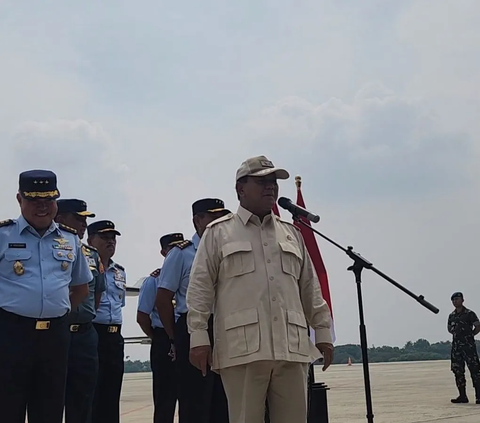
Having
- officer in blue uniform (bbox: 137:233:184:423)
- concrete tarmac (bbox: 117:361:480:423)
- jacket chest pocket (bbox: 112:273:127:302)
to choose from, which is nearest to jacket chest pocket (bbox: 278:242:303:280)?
officer in blue uniform (bbox: 137:233:184:423)

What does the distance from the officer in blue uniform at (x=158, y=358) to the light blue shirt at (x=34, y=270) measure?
190cm

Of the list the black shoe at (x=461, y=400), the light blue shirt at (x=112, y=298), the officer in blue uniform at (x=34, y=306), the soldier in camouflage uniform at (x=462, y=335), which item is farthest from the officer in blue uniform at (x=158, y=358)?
the soldier in camouflage uniform at (x=462, y=335)

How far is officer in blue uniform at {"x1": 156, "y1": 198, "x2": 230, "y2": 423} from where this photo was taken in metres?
4.80

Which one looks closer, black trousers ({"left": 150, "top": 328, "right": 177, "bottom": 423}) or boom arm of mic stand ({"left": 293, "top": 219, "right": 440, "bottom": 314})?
boom arm of mic stand ({"left": 293, "top": 219, "right": 440, "bottom": 314})

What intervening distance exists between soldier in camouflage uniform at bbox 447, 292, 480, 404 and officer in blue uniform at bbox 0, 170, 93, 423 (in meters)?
8.39

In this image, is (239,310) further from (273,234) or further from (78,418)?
(78,418)

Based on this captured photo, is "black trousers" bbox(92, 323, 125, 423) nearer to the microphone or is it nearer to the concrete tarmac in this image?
the microphone

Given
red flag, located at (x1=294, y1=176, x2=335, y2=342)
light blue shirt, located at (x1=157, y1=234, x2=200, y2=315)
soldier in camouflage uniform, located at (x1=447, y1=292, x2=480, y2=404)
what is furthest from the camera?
soldier in camouflage uniform, located at (x1=447, y1=292, x2=480, y2=404)

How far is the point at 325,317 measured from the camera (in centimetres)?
396

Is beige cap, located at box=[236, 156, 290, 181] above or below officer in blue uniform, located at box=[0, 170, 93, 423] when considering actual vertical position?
above

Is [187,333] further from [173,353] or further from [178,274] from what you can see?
[173,353]

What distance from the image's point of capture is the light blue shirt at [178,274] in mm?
5141

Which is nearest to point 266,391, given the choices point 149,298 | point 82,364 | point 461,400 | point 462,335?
point 82,364

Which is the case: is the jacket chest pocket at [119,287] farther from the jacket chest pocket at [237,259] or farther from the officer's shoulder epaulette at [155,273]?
the jacket chest pocket at [237,259]
